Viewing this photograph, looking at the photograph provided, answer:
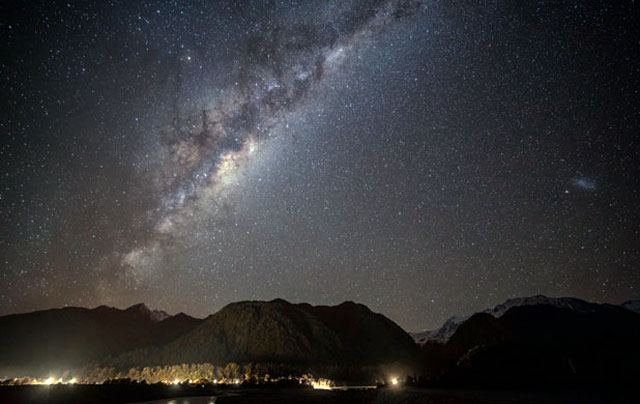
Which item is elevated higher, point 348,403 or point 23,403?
point 23,403

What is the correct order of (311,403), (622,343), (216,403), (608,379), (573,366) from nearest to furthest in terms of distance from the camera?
1. (311,403)
2. (216,403)
3. (608,379)
4. (573,366)
5. (622,343)

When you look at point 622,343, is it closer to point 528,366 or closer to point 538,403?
point 528,366

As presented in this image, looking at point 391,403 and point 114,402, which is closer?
point 391,403

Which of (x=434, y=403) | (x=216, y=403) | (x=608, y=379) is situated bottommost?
(x=608, y=379)

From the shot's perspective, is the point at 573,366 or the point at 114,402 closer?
the point at 114,402

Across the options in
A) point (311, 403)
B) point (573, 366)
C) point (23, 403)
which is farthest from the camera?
point (573, 366)

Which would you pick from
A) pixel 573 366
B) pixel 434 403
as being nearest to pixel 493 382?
pixel 573 366

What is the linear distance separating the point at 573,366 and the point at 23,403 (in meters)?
200

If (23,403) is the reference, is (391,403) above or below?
below

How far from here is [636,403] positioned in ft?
353

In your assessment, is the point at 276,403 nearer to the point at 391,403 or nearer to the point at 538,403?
the point at 391,403

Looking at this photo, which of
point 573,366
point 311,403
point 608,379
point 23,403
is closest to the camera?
point 311,403

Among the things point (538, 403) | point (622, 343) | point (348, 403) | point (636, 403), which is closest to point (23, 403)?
point (348, 403)

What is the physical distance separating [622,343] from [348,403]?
169913mm
